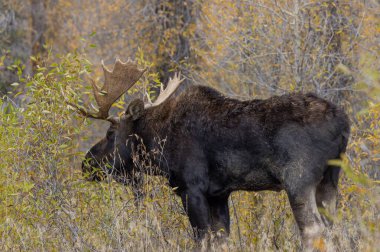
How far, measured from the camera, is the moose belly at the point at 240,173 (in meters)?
7.25

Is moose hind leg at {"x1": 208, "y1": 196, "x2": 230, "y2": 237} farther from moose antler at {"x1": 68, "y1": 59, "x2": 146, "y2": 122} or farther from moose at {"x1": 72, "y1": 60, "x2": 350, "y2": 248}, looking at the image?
moose antler at {"x1": 68, "y1": 59, "x2": 146, "y2": 122}

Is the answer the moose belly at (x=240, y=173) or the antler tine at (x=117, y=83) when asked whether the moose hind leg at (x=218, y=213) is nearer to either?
the moose belly at (x=240, y=173)

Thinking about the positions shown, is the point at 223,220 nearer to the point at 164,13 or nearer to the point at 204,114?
the point at 204,114

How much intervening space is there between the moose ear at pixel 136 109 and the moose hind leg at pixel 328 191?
2419 millimetres

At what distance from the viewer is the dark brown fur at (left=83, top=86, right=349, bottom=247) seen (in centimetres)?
691

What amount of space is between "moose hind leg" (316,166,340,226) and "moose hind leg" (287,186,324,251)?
23 centimetres

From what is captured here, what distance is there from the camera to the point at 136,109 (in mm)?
8609

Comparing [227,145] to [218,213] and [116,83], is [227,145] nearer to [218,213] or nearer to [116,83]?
[218,213]

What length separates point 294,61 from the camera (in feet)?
34.2

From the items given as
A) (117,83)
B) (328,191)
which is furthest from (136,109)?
(328,191)

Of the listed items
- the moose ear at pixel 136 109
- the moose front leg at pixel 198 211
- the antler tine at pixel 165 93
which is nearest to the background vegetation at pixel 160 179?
the antler tine at pixel 165 93

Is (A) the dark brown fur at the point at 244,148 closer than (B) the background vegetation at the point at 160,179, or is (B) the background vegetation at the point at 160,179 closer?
(A) the dark brown fur at the point at 244,148

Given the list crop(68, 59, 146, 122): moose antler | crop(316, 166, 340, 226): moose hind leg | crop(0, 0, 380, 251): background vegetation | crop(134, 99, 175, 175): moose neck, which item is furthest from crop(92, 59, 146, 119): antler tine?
crop(316, 166, 340, 226): moose hind leg

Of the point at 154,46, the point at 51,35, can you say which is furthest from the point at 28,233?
the point at 51,35
